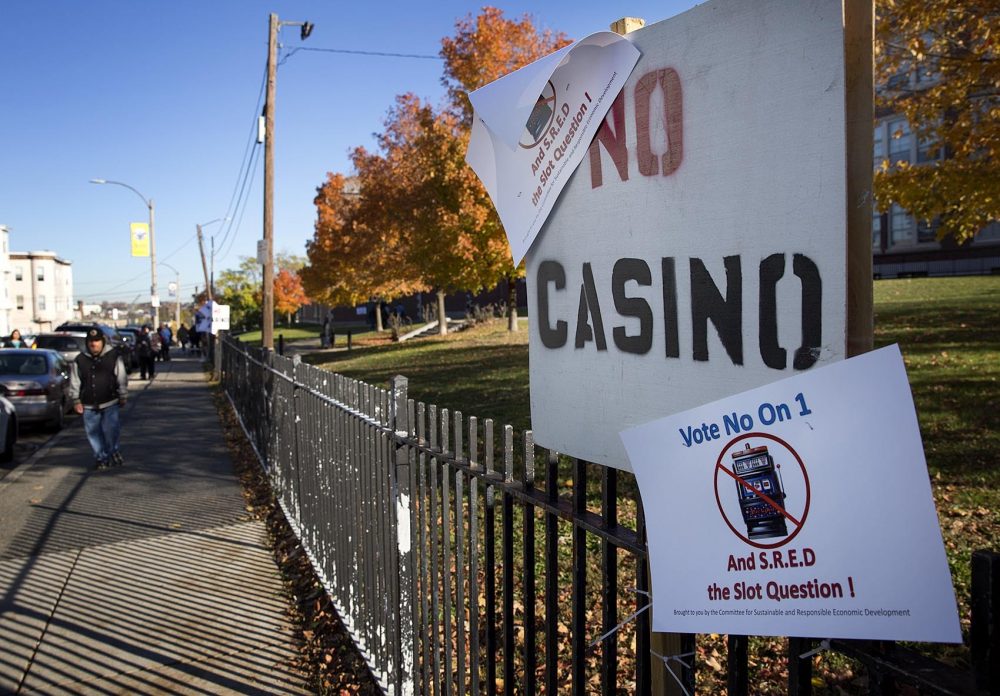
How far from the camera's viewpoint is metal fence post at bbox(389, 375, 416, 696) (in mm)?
3572

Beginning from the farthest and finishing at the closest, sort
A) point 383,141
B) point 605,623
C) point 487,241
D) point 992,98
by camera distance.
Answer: point 383,141 → point 487,241 → point 992,98 → point 605,623

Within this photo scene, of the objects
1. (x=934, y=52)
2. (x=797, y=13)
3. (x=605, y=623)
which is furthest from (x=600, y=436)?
(x=934, y=52)

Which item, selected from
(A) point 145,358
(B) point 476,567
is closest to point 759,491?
(B) point 476,567

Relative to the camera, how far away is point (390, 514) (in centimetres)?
374

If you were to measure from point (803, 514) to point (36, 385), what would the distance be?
49.0 ft

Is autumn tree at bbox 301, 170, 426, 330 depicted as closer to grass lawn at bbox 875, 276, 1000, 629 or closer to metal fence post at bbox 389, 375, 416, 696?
grass lawn at bbox 875, 276, 1000, 629

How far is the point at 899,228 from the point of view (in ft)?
170

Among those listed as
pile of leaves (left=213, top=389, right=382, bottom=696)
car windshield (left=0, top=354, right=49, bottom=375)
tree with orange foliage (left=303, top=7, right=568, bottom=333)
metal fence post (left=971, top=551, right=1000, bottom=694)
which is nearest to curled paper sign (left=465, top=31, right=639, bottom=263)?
metal fence post (left=971, top=551, right=1000, bottom=694)

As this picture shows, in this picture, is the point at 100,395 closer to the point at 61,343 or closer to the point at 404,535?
the point at 404,535

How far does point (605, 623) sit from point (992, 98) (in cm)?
914

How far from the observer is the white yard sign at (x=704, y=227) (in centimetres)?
147

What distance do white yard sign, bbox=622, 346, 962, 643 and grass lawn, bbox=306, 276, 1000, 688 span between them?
2702mm

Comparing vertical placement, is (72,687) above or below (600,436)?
below

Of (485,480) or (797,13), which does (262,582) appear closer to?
(485,480)
